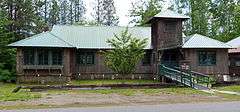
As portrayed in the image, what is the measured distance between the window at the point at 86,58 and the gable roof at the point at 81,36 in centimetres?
82

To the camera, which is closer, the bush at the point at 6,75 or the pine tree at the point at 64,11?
the bush at the point at 6,75

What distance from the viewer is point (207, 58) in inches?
1556

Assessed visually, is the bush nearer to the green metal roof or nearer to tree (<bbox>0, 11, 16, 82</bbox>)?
tree (<bbox>0, 11, 16, 82</bbox>)

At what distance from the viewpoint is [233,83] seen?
3197cm

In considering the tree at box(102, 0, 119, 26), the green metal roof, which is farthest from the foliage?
the green metal roof

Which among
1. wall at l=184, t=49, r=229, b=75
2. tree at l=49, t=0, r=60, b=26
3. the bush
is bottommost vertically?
the bush

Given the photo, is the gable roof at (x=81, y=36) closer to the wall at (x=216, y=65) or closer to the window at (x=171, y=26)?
the window at (x=171, y=26)

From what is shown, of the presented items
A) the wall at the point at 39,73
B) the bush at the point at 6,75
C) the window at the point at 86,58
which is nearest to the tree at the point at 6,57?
the bush at the point at 6,75

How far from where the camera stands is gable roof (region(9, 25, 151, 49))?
37.3 metres

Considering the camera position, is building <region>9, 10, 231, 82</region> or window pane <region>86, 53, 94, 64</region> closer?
building <region>9, 10, 231, 82</region>

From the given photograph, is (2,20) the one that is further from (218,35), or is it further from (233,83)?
(218,35)

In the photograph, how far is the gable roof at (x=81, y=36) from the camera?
37.3m

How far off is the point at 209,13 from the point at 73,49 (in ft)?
115

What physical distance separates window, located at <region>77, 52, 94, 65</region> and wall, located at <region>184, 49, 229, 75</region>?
8.85 m
